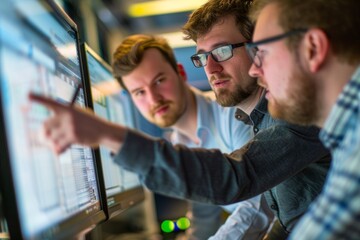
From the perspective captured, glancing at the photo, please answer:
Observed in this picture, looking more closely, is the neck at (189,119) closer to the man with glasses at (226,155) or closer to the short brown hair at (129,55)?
the short brown hair at (129,55)

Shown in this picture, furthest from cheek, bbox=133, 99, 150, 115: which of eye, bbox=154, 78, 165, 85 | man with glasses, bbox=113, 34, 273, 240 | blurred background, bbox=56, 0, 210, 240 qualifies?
blurred background, bbox=56, 0, 210, 240

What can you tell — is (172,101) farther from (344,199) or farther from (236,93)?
(344,199)

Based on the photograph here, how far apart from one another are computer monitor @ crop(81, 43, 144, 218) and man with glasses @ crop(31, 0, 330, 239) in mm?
295

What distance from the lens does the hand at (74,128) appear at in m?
0.62

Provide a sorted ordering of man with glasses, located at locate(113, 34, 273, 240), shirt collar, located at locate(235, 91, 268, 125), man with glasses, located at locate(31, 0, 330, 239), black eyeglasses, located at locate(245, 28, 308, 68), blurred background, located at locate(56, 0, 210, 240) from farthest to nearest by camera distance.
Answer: blurred background, located at locate(56, 0, 210, 240) < man with glasses, located at locate(113, 34, 273, 240) < shirt collar, located at locate(235, 91, 268, 125) < black eyeglasses, located at locate(245, 28, 308, 68) < man with glasses, located at locate(31, 0, 330, 239)

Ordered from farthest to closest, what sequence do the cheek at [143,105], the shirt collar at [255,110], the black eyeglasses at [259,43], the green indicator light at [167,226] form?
1. the green indicator light at [167,226]
2. the cheek at [143,105]
3. the shirt collar at [255,110]
4. the black eyeglasses at [259,43]

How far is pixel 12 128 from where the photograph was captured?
0.63 metres

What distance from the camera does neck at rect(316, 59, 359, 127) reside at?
742 mm

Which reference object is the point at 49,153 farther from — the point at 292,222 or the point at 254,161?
the point at 292,222

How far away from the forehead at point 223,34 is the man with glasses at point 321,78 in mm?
359

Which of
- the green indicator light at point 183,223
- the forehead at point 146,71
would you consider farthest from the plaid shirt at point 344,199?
the green indicator light at point 183,223

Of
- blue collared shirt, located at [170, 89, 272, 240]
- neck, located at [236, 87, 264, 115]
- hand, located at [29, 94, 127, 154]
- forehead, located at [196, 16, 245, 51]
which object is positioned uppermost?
forehead, located at [196, 16, 245, 51]

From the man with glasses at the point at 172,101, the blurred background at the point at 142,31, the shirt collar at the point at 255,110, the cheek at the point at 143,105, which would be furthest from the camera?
the blurred background at the point at 142,31

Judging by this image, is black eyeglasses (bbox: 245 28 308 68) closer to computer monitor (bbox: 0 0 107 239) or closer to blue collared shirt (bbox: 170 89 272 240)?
computer monitor (bbox: 0 0 107 239)
